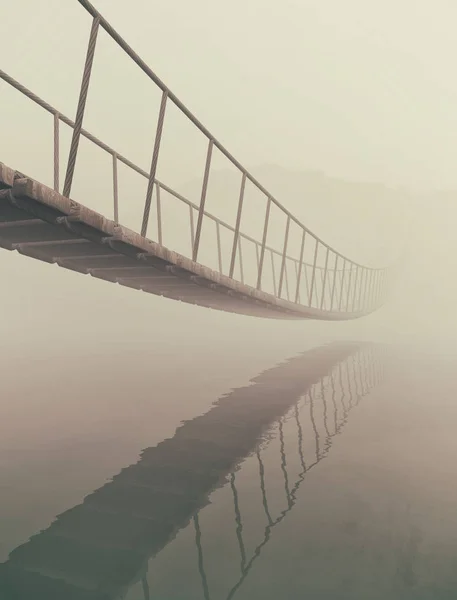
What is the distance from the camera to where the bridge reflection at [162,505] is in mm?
3982

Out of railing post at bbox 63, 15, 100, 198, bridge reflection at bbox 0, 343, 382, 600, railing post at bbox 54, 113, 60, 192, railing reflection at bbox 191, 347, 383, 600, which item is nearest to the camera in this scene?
bridge reflection at bbox 0, 343, 382, 600

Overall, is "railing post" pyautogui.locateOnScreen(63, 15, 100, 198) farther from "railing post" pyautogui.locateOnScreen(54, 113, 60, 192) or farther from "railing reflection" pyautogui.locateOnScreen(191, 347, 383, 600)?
"railing reflection" pyautogui.locateOnScreen(191, 347, 383, 600)

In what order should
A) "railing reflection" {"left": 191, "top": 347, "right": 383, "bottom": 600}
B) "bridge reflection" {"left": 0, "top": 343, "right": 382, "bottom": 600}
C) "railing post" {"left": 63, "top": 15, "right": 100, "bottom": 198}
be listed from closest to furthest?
1. "bridge reflection" {"left": 0, "top": 343, "right": 382, "bottom": 600}
2. "railing reflection" {"left": 191, "top": 347, "right": 383, "bottom": 600}
3. "railing post" {"left": 63, "top": 15, "right": 100, "bottom": 198}

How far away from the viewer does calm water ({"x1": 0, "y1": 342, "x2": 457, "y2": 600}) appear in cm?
401

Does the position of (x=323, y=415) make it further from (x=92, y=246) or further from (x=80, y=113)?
(x=80, y=113)

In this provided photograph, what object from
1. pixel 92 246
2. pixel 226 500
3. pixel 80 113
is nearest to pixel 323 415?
pixel 226 500

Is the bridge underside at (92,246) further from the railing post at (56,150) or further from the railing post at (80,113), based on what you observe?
the railing post at (56,150)

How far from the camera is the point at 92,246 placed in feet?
24.5

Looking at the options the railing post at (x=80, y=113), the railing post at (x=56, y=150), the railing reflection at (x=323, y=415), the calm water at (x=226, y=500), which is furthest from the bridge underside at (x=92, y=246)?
the railing reflection at (x=323, y=415)

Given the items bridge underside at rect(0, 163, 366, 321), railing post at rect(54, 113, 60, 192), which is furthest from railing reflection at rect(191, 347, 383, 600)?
railing post at rect(54, 113, 60, 192)

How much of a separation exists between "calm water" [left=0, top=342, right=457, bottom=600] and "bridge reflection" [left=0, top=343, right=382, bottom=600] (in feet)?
0.06

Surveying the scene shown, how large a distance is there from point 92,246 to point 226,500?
12.2ft

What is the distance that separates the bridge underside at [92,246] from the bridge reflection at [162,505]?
2365 millimetres

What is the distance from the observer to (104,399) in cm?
1169
